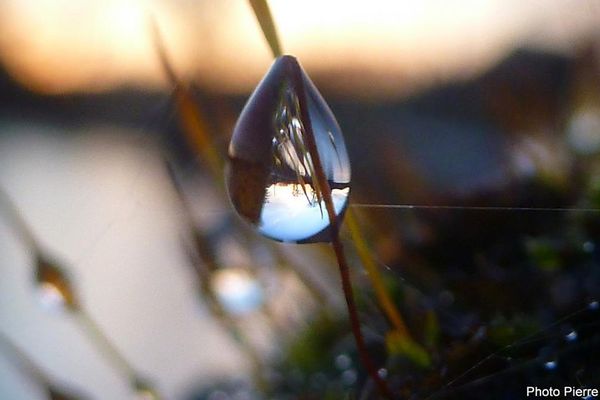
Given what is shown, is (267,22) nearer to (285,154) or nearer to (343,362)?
(285,154)

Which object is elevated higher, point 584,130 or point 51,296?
point 584,130

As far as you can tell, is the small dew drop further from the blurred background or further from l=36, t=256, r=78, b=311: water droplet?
l=36, t=256, r=78, b=311: water droplet

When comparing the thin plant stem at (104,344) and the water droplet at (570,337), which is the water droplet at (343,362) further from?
the thin plant stem at (104,344)

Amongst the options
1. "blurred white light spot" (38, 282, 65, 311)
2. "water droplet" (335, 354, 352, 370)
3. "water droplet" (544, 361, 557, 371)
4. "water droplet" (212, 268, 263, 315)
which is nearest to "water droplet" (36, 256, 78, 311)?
"blurred white light spot" (38, 282, 65, 311)

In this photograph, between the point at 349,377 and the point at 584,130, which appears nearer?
the point at 349,377

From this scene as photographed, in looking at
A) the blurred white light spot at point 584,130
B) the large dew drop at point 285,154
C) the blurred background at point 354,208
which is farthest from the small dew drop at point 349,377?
the blurred white light spot at point 584,130

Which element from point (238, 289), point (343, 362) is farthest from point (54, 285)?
point (343, 362)
